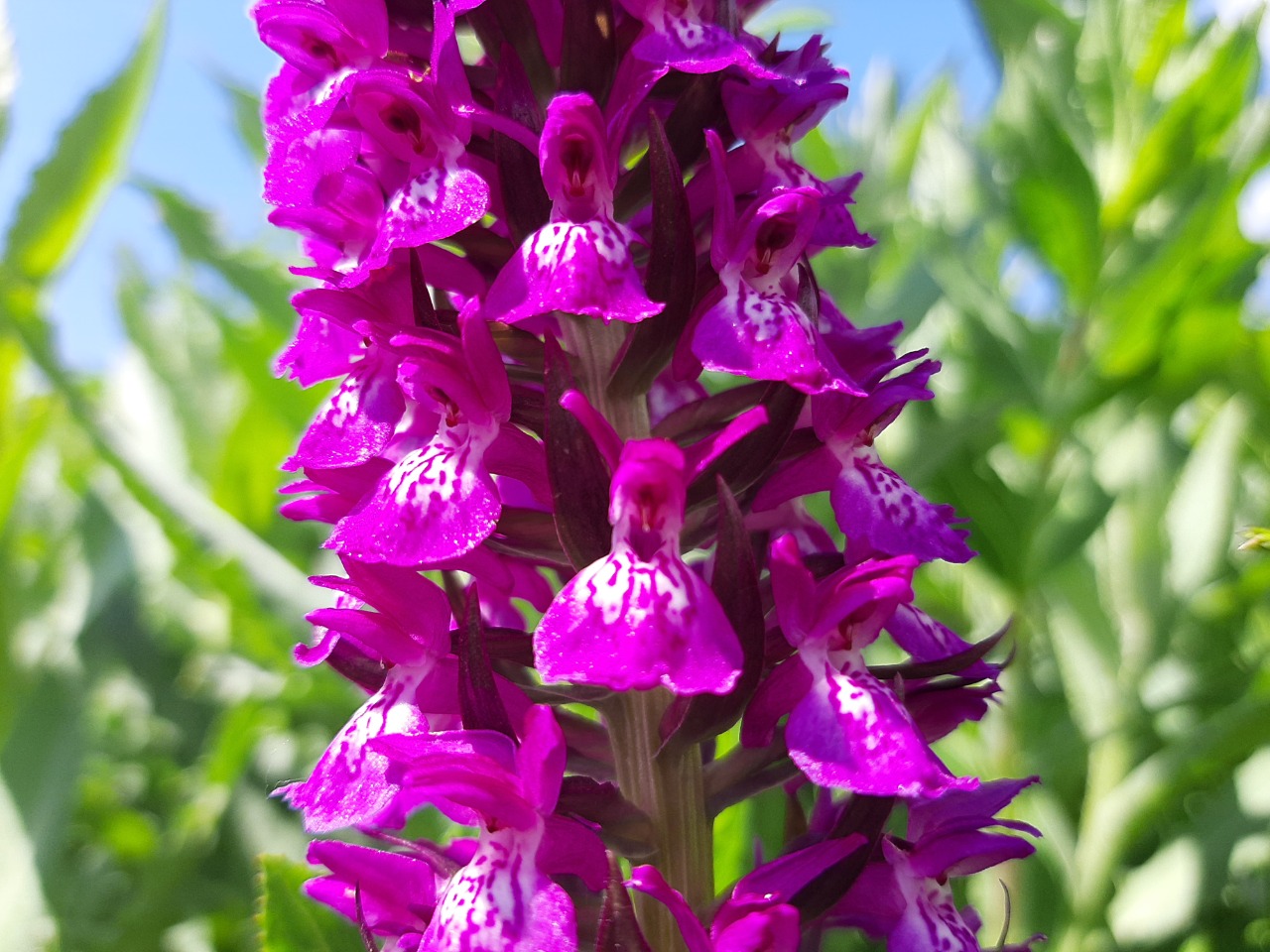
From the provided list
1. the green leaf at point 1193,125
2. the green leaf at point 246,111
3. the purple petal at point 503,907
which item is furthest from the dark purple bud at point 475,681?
the green leaf at point 246,111

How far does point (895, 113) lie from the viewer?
464cm

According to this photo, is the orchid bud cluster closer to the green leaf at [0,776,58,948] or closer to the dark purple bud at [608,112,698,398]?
the dark purple bud at [608,112,698,398]

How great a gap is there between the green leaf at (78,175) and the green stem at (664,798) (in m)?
1.54

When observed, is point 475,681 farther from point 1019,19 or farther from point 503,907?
point 1019,19

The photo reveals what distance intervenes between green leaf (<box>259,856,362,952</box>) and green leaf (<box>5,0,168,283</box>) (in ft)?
4.94

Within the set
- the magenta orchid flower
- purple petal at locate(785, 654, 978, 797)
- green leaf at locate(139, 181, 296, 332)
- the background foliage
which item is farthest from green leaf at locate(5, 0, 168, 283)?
purple petal at locate(785, 654, 978, 797)

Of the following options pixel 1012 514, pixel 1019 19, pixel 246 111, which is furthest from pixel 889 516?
pixel 246 111

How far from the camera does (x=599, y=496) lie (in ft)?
3.65

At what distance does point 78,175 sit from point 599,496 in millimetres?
1673

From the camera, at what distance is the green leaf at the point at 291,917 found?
1262mm

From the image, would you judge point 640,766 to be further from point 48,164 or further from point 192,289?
point 192,289

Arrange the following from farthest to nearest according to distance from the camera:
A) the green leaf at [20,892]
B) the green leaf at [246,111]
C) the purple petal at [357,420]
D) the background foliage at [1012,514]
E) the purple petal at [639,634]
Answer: the green leaf at [246,111] < the background foliage at [1012,514] < the green leaf at [20,892] < the purple petal at [357,420] < the purple petal at [639,634]

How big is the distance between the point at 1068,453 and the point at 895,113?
2.30 meters

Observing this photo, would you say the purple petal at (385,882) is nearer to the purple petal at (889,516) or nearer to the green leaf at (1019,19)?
the purple petal at (889,516)
